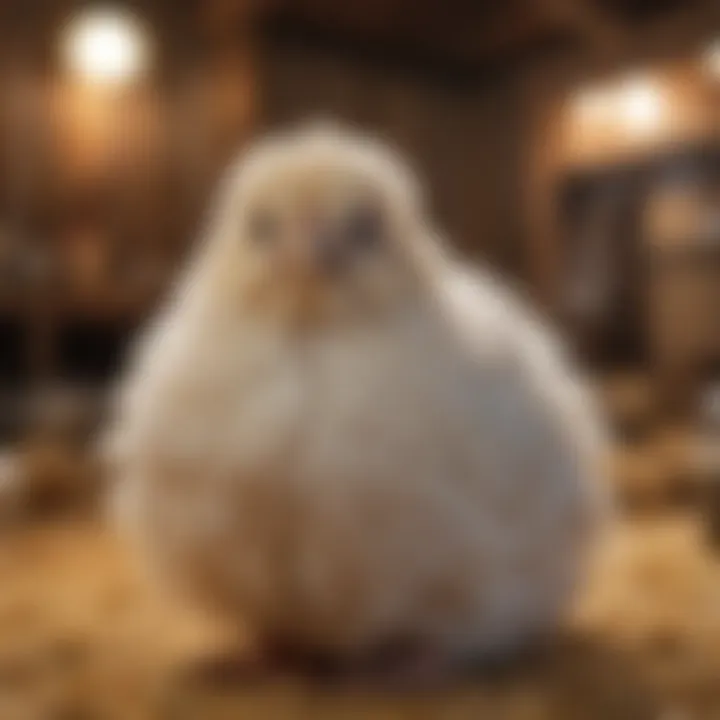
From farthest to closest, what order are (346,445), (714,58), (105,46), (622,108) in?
(105,46)
(622,108)
(714,58)
(346,445)

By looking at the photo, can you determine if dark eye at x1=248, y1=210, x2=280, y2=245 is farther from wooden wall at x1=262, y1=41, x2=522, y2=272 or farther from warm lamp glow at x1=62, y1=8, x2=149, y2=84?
warm lamp glow at x1=62, y1=8, x2=149, y2=84

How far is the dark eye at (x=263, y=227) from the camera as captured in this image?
601 millimetres

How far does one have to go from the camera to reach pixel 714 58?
949 millimetres

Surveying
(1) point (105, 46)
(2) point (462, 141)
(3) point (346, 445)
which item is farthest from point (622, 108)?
(1) point (105, 46)

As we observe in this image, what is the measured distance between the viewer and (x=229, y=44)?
1866 millimetres

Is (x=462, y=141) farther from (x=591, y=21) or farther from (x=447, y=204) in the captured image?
(x=591, y=21)

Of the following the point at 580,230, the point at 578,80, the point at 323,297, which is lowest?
the point at 323,297

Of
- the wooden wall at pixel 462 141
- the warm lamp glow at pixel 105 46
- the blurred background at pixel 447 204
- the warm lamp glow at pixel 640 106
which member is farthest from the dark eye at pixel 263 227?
the warm lamp glow at pixel 105 46

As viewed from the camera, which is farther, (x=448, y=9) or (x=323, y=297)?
(x=448, y=9)

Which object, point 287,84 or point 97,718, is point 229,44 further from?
point 97,718

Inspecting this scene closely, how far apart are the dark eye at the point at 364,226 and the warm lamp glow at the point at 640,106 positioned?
442mm

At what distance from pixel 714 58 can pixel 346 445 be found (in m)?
0.56

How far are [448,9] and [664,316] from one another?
0.51m

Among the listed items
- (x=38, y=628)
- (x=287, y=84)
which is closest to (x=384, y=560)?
(x=38, y=628)
